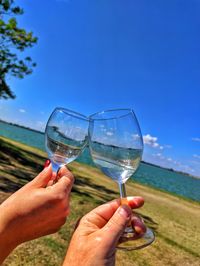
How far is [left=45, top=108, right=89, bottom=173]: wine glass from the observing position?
1915 millimetres

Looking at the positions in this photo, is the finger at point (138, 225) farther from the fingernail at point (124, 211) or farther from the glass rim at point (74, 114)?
the glass rim at point (74, 114)

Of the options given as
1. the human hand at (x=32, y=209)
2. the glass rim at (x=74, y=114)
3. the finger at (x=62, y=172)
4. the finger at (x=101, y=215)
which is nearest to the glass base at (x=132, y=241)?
the finger at (x=101, y=215)

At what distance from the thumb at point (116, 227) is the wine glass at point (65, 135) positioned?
0.62 m

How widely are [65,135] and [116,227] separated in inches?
30.5

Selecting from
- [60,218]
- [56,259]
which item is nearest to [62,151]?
[60,218]

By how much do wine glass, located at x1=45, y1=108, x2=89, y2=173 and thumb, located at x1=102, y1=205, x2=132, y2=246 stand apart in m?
0.62

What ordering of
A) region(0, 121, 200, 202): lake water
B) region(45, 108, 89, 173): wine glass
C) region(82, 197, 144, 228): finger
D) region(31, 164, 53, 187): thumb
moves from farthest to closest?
region(0, 121, 200, 202): lake water → region(45, 108, 89, 173): wine glass → region(31, 164, 53, 187): thumb → region(82, 197, 144, 228): finger

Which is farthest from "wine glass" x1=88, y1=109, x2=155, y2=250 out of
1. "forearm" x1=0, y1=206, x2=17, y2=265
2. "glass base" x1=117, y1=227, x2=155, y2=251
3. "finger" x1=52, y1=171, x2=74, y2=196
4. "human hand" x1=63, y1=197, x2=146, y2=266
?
"forearm" x1=0, y1=206, x2=17, y2=265

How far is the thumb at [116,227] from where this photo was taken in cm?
133

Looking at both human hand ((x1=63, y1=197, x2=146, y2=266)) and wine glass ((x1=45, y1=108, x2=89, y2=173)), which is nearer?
human hand ((x1=63, y1=197, x2=146, y2=266))

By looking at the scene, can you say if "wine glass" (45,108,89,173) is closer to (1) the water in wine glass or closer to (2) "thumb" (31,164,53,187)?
(2) "thumb" (31,164,53,187)

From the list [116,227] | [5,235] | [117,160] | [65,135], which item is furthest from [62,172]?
[116,227]

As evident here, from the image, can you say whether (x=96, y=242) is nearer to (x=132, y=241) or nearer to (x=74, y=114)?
(x=132, y=241)

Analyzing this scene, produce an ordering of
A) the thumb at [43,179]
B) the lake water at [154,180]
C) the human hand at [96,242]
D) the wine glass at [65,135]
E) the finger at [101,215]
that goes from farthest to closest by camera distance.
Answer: the lake water at [154,180] → the wine glass at [65,135] → the thumb at [43,179] → the finger at [101,215] → the human hand at [96,242]
